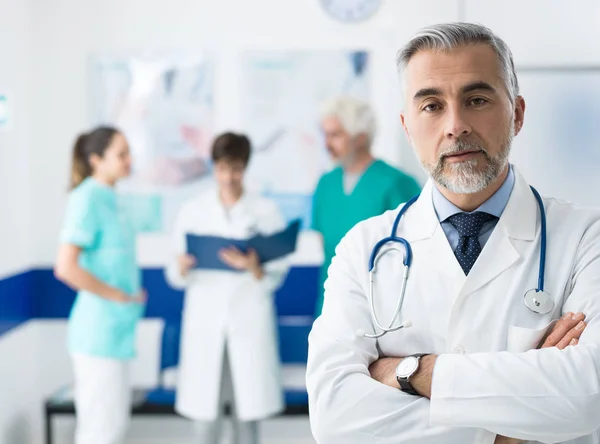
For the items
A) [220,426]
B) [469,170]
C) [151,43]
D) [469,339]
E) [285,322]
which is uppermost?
[151,43]

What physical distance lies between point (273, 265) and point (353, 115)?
0.65 metres

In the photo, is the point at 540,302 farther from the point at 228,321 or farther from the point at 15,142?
the point at 15,142

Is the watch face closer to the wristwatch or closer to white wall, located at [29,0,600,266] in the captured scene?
the wristwatch

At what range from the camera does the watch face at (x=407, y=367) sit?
118 centimetres

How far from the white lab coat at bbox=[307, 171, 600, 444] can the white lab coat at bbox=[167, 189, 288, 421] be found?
162 centimetres

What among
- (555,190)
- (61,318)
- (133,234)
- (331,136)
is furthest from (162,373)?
(555,190)

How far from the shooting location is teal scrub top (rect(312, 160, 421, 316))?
8.71 feet

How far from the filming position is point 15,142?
324 centimetres

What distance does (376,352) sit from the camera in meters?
1.27

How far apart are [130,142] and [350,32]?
1098 millimetres

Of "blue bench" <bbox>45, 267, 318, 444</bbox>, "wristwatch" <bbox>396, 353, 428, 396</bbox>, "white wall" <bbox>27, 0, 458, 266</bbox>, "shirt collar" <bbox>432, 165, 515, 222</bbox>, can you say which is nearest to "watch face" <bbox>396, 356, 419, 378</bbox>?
"wristwatch" <bbox>396, 353, 428, 396</bbox>


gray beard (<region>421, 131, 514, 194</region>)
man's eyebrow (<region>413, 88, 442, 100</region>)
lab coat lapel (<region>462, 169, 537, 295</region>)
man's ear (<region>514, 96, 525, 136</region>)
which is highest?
man's eyebrow (<region>413, 88, 442, 100</region>)

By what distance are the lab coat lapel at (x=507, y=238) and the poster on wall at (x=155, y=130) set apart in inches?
92.2

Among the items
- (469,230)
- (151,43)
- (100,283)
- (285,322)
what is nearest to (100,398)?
(100,283)
